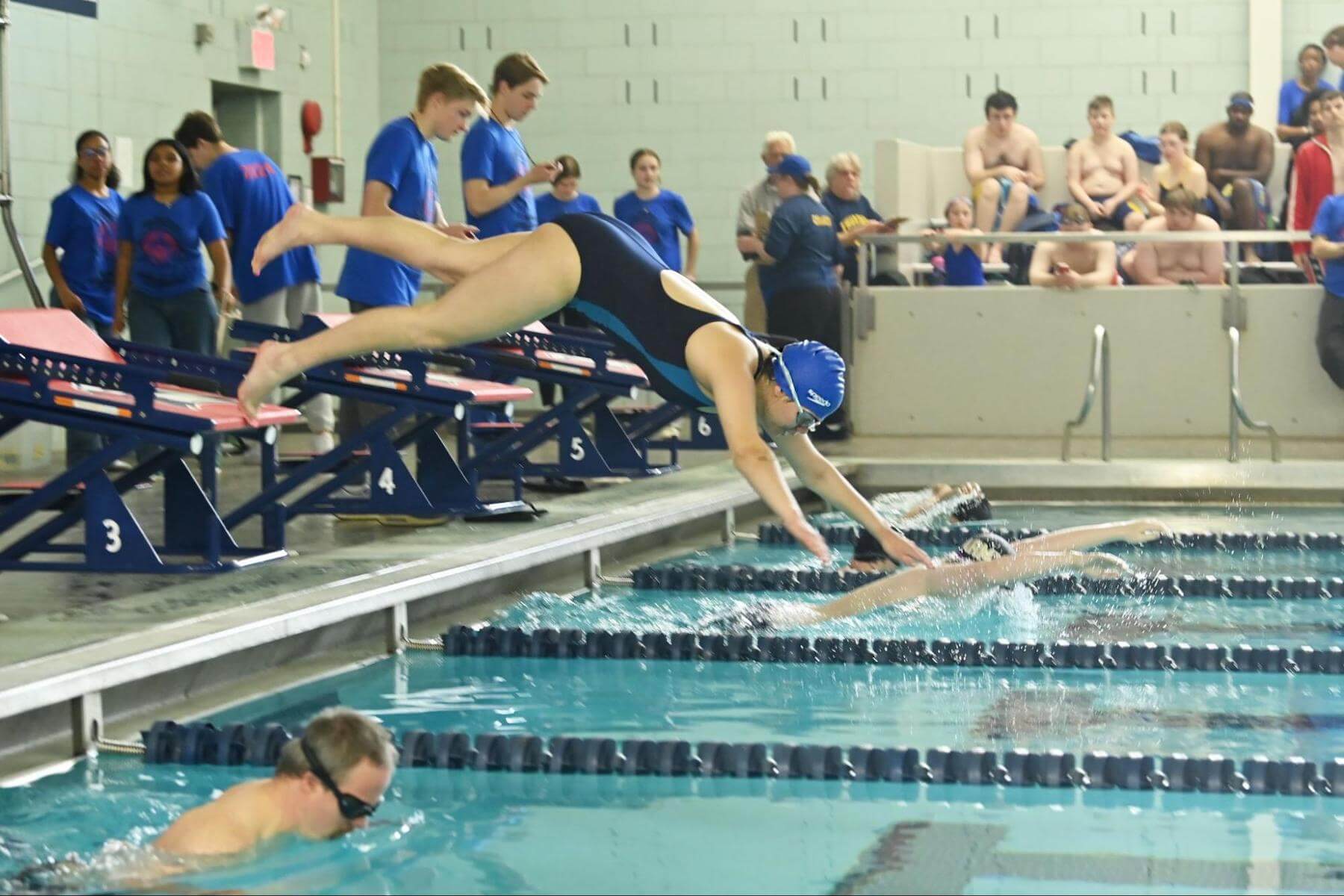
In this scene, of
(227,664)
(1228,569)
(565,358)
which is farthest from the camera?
(565,358)

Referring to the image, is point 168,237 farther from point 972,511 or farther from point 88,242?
point 972,511

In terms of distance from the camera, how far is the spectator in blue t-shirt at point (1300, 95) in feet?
→ 43.1

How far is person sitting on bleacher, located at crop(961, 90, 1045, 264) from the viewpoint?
12547 mm

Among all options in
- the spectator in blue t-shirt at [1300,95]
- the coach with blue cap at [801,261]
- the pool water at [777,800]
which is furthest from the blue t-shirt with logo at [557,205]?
the pool water at [777,800]

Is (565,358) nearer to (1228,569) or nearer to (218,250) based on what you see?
(218,250)

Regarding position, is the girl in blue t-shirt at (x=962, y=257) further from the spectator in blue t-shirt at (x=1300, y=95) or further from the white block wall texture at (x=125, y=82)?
the white block wall texture at (x=125, y=82)

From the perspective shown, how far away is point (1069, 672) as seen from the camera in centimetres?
576

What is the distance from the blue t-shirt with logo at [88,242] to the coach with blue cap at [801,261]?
3821 millimetres

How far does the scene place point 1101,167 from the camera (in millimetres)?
12758

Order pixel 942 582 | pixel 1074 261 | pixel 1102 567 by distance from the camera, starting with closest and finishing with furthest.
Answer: pixel 942 582, pixel 1102 567, pixel 1074 261

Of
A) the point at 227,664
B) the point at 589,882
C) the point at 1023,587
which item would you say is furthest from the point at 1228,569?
the point at 589,882

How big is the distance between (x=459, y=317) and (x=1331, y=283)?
7.29 metres

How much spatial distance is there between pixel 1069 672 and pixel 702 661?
1157mm

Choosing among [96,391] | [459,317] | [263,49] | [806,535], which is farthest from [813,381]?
[263,49]
